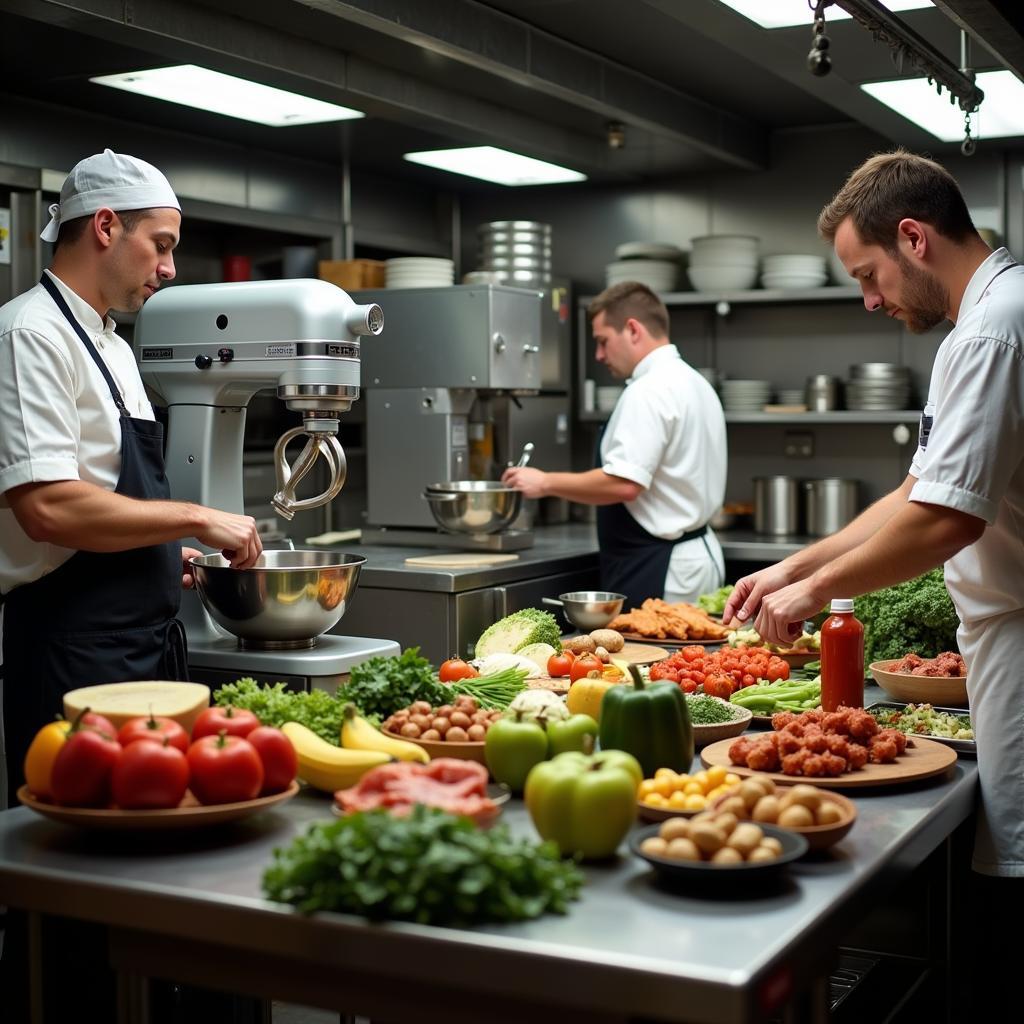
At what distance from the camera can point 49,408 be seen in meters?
2.67

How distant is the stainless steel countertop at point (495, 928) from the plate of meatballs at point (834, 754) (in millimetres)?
207

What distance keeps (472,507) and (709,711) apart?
2.63m

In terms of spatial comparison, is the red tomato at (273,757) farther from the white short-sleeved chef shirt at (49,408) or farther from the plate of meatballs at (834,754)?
the white short-sleeved chef shirt at (49,408)

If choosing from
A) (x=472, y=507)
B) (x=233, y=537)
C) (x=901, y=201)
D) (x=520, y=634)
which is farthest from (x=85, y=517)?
(x=472, y=507)

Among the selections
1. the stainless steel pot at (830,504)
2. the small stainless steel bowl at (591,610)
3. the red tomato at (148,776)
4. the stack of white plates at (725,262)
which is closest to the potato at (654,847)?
the red tomato at (148,776)

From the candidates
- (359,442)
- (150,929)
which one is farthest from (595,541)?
(150,929)

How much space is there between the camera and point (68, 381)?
274 cm

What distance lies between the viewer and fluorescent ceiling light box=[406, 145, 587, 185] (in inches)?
249

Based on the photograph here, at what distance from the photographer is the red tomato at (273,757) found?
6.53 feet

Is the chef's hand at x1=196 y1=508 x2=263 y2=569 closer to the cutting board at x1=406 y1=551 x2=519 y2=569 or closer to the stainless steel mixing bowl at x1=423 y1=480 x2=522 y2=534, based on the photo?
the cutting board at x1=406 y1=551 x2=519 y2=569

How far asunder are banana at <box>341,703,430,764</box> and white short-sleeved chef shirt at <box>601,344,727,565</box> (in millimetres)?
2862

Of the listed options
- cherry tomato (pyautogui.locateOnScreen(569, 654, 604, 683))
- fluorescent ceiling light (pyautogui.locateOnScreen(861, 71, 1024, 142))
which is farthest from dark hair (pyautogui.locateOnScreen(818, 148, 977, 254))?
fluorescent ceiling light (pyautogui.locateOnScreen(861, 71, 1024, 142))

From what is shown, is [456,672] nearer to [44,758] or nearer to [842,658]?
[842,658]

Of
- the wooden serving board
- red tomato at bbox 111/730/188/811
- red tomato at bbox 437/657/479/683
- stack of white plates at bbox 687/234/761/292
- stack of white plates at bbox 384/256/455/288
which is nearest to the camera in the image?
red tomato at bbox 111/730/188/811
